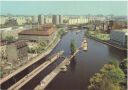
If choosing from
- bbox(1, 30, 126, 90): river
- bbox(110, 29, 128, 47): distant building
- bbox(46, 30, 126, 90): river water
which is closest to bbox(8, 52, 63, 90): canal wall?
bbox(1, 30, 126, 90): river

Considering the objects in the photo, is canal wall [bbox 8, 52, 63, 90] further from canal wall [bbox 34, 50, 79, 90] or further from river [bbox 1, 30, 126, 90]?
canal wall [bbox 34, 50, 79, 90]

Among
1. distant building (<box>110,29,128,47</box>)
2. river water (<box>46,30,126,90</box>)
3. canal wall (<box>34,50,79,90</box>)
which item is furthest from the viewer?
distant building (<box>110,29,128,47</box>)

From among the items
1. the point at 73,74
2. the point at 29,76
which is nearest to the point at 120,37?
the point at 73,74

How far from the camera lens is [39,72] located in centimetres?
802

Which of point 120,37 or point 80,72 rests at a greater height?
point 120,37

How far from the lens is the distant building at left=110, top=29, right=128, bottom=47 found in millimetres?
13116

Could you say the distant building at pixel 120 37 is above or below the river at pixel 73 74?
above

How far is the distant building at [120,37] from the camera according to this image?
43.0ft

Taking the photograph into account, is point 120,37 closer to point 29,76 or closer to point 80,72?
point 80,72

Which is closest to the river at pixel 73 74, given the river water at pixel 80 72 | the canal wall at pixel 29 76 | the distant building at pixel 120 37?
the river water at pixel 80 72

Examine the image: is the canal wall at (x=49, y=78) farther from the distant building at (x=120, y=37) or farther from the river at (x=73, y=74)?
the distant building at (x=120, y=37)

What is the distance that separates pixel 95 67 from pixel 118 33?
620 cm

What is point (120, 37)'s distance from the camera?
13867 millimetres

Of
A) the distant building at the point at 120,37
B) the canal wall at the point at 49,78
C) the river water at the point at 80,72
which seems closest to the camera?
the canal wall at the point at 49,78
